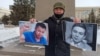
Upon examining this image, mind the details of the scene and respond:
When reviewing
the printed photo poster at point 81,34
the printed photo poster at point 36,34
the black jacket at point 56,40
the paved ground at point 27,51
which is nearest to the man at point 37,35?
the printed photo poster at point 36,34

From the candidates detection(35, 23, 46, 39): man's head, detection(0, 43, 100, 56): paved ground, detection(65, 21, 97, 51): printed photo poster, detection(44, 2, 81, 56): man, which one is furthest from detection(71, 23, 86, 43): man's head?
detection(0, 43, 100, 56): paved ground

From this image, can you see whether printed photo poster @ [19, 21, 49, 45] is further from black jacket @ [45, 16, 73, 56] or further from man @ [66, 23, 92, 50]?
man @ [66, 23, 92, 50]

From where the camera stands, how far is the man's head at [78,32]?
4.22 meters

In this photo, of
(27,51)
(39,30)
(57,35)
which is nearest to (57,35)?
(57,35)

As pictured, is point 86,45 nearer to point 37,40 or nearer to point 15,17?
point 37,40

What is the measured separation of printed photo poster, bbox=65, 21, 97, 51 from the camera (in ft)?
13.8

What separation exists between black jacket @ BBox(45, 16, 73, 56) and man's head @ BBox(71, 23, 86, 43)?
199 millimetres

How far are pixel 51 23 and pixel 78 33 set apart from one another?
51 centimetres

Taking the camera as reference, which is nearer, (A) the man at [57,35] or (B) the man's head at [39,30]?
(A) the man at [57,35]

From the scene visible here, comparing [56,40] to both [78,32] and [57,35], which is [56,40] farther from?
[78,32]

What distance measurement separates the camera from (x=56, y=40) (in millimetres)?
4160

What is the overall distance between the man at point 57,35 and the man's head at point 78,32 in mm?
114

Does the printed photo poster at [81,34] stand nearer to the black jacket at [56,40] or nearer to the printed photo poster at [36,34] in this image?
the black jacket at [56,40]

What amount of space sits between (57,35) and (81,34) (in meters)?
0.45
